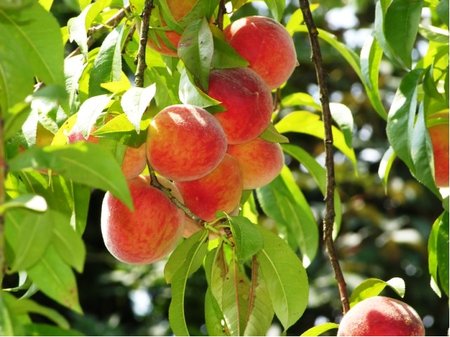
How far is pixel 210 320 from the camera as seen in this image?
3.18ft

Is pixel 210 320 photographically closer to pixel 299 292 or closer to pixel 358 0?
pixel 299 292

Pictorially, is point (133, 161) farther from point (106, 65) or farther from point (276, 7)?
point (276, 7)

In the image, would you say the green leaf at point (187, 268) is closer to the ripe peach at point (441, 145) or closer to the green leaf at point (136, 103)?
the green leaf at point (136, 103)

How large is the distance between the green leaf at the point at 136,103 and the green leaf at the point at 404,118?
226 mm

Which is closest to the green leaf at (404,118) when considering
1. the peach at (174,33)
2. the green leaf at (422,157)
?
the green leaf at (422,157)

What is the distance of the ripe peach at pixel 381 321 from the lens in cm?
88

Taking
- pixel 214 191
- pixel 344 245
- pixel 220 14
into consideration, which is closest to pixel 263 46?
pixel 220 14

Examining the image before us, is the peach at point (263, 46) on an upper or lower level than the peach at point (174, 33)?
lower

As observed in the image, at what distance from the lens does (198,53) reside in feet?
2.87

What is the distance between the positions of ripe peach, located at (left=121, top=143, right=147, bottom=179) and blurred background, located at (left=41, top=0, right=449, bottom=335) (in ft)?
5.94

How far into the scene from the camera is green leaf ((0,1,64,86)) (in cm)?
75

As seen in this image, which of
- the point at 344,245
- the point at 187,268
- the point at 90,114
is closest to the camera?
the point at 90,114

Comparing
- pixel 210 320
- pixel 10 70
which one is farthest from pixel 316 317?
pixel 10 70

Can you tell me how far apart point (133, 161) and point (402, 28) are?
0.27 metres
